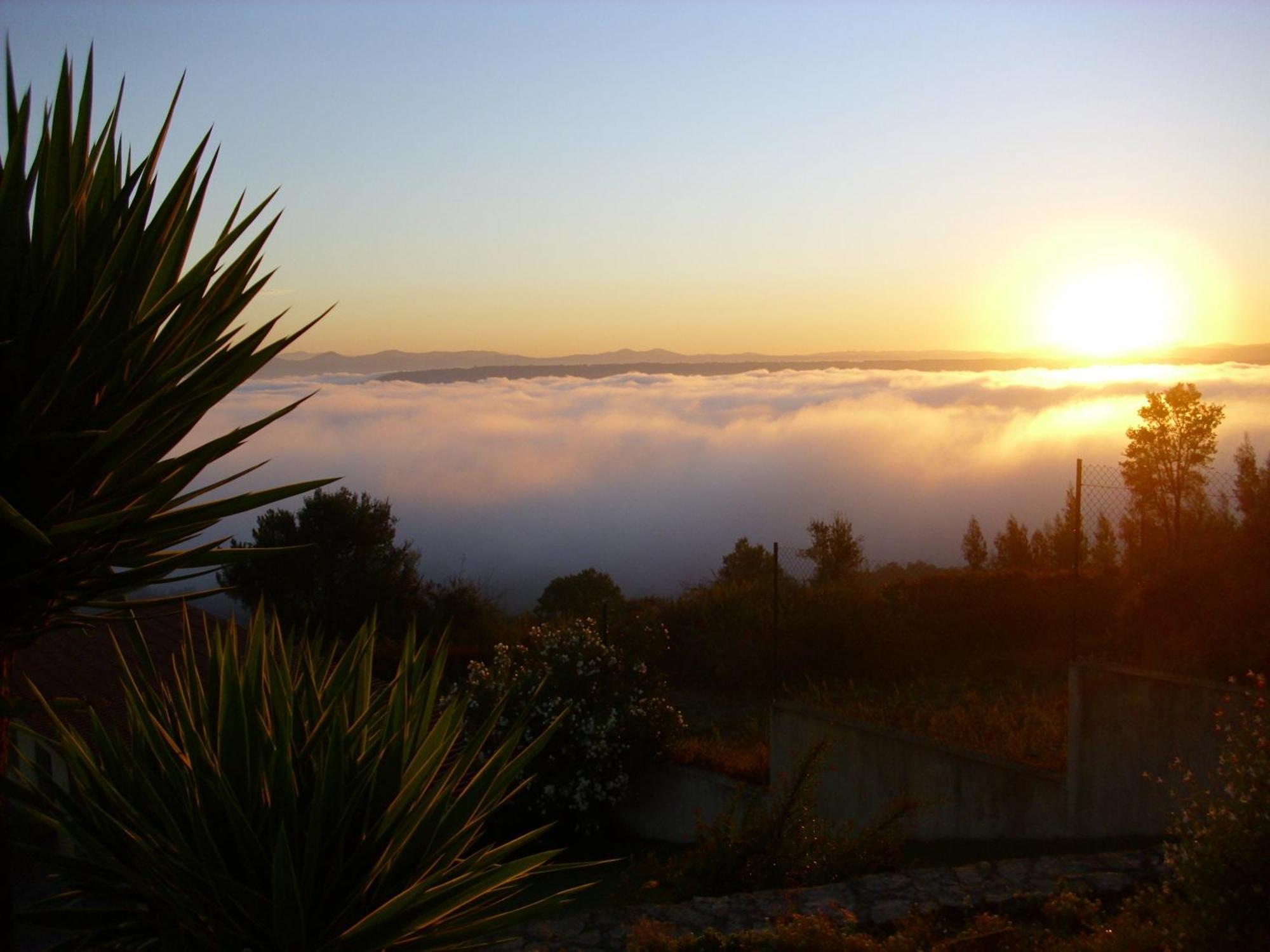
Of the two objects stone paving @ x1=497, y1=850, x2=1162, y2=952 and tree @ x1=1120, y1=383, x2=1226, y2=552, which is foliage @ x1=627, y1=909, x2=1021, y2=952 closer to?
stone paving @ x1=497, y1=850, x2=1162, y2=952

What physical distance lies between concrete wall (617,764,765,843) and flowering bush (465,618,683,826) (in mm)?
266

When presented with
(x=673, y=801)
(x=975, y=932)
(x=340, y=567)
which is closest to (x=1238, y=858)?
(x=975, y=932)

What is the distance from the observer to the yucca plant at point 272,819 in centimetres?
312

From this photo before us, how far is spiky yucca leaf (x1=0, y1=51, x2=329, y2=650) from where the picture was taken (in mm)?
2703

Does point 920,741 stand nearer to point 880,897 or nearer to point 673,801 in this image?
point 880,897

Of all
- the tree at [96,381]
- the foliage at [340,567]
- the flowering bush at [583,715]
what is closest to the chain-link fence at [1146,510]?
the flowering bush at [583,715]

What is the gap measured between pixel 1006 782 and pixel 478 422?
146431 millimetres

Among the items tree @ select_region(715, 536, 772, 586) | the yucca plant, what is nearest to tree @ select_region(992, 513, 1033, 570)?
tree @ select_region(715, 536, 772, 586)

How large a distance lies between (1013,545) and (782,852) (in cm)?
1575

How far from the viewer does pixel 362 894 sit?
3.30 m

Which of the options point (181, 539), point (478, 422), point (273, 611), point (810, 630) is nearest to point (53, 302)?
point (181, 539)

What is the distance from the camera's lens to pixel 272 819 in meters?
3.36

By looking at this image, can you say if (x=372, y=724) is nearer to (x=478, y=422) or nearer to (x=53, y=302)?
(x=53, y=302)

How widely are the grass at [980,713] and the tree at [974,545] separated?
1162 centimetres
